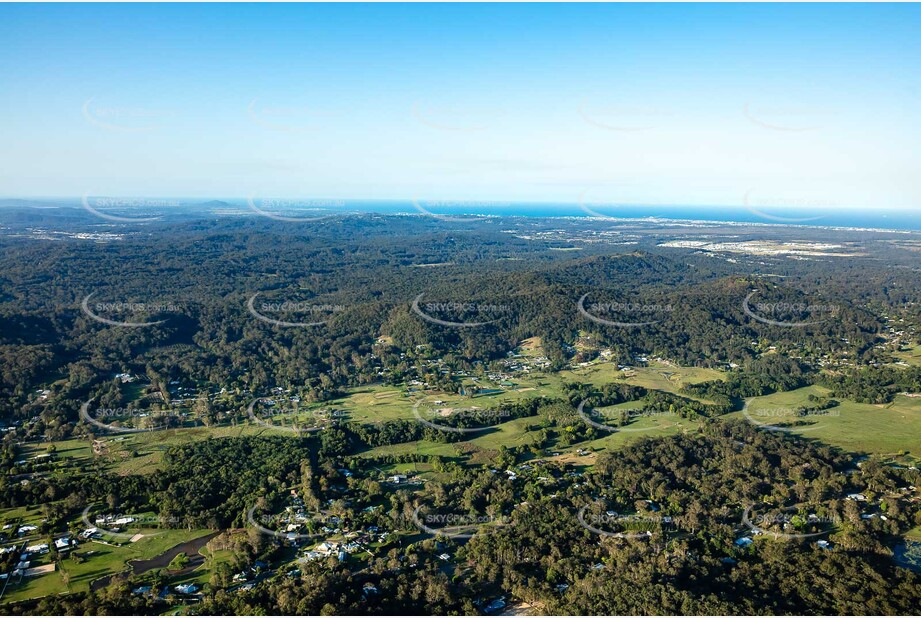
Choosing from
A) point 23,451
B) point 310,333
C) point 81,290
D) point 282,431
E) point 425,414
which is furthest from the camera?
point 81,290

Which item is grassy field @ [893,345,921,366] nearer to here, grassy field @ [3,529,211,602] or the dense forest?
the dense forest

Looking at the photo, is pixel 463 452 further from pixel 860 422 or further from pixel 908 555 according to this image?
pixel 860 422

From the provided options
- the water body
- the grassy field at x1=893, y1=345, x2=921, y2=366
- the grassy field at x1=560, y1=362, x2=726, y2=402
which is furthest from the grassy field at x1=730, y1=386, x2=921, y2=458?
the water body

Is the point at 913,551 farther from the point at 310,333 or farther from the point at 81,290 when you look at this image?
the point at 81,290

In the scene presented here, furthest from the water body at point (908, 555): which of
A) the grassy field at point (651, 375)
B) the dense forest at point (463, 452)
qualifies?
the grassy field at point (651, 375)

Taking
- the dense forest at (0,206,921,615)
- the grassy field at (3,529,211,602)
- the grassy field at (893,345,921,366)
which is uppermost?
the grassy field at (893,345,921,366)

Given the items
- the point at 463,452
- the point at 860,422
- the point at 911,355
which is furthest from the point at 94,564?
the point at 911,355

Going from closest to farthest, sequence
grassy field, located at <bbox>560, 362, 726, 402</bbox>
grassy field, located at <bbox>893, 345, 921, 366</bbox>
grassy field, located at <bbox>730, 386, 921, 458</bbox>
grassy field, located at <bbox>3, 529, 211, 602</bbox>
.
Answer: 1. grassy field, located at <bbox>3, 529, 211, 602</bbox>
2. grassy field, located at <bbox>730, 386, 921, 458</bbox>
3. grassy field, located at <bbox>560, 362, 726, 402</bbox>
4. grassy field, located at <bbox>893, 345, 921, 366</bbox>

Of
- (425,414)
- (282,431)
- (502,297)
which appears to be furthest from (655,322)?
(282,431)
